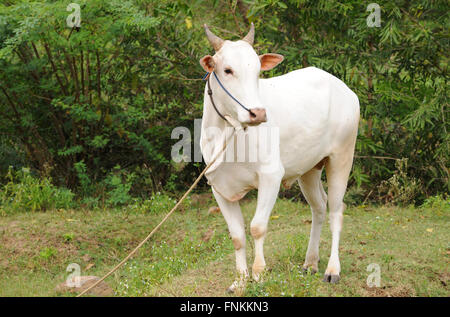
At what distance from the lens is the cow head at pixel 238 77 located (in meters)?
4.03

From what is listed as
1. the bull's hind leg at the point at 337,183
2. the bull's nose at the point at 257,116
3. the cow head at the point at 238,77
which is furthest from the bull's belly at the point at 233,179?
the bull's hind leg at the point at 337,183

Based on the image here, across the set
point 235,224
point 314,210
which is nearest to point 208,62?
point 235,224

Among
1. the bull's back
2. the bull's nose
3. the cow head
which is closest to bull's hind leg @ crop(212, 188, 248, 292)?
the bull's back

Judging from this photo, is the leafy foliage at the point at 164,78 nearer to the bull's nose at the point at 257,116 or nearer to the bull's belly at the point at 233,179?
the bull's belly at the point at 233,179

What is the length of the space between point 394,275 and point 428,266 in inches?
18.9

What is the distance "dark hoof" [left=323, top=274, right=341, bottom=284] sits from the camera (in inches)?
196

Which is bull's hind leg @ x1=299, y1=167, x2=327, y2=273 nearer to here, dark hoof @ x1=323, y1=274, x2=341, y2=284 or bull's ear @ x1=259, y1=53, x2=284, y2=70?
dark hoof @ x1=323, y1=274, x2=341, y2=284

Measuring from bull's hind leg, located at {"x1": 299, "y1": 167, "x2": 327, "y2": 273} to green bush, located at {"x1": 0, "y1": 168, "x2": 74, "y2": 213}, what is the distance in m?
3.93

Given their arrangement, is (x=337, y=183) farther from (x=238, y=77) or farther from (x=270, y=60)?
(x=238, y=77)

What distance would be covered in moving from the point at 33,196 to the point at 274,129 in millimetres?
4611

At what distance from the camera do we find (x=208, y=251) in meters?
6.69

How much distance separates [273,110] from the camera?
4.61 metres

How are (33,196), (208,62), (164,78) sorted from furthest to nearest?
(164,78) → (33,196) → (208,62)

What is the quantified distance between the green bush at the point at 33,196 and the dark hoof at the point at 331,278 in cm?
432
